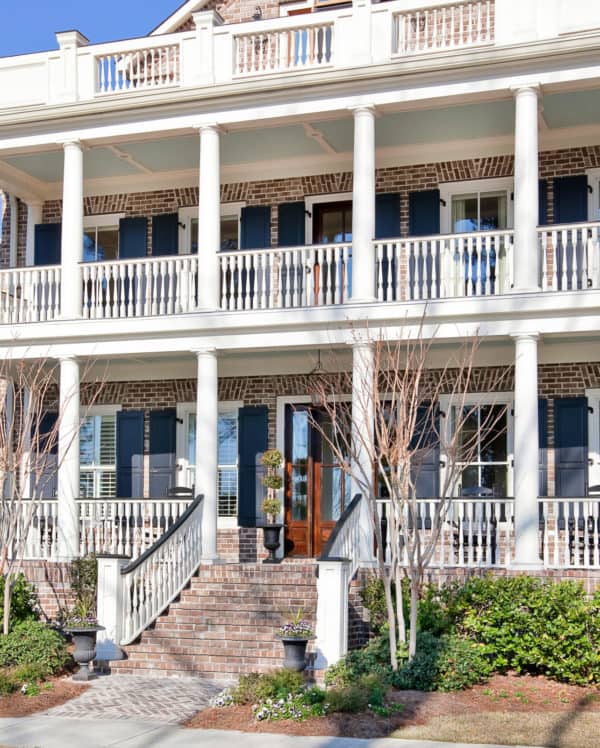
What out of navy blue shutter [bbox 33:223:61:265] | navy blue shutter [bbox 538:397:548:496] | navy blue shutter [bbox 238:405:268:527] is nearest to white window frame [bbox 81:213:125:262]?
navy blue shutter [bbox 33:223:61:265]

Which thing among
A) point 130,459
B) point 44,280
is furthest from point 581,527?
point 44,280

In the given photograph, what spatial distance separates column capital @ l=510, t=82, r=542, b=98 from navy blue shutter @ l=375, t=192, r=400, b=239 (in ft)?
10.6

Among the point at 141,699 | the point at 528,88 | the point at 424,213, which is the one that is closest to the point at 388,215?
the point at 424,213

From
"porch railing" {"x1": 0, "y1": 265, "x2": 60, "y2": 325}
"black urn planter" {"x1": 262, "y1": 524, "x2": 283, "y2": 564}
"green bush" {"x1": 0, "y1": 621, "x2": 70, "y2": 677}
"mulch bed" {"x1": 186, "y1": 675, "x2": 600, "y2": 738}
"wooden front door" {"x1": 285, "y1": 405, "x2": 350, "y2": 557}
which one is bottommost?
"mulch bed" {"x1": 186, "y1": 675, "x2": 600, "y2": 738}

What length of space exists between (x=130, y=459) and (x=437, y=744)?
9.99m

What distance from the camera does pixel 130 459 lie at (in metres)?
18.8

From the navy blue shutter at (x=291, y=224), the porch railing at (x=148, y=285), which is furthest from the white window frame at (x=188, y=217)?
the porch railing at (x=148, y=285)

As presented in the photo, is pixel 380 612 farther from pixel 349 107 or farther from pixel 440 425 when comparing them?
pixel 349 107

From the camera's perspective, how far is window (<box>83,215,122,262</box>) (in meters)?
19.6

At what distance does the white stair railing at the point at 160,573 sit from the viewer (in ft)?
45.5

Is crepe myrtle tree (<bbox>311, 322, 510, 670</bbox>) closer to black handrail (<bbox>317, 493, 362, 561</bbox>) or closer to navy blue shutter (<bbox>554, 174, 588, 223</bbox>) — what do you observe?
black handrail (<bbox>317, 493, 362, 561</bbox>)

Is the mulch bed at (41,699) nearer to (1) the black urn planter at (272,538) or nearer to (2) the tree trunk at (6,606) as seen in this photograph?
(2) the tree trunk at (6,606)

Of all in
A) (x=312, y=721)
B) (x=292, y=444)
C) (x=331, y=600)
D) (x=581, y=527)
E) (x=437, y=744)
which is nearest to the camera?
(x=437, y=744)

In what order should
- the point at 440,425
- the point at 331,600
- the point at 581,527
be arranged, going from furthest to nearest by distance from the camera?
the point at 440,425, the point at 581,527, the point at 331,600
